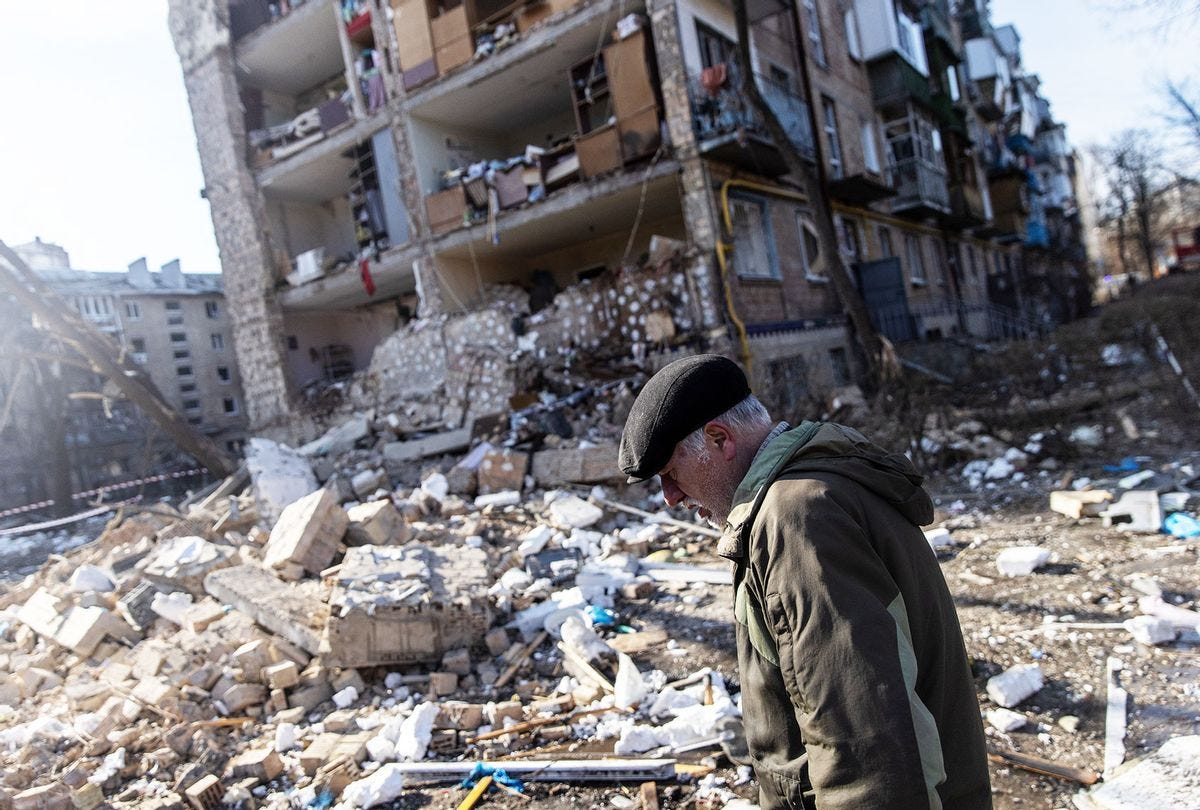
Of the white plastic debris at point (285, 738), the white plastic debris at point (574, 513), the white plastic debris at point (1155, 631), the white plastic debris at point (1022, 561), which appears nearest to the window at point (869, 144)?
the white plastic debris at point (574, 513)

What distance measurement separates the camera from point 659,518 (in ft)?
24.2

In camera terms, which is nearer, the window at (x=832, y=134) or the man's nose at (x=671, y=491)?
the man's nose at (x=671, y=491)

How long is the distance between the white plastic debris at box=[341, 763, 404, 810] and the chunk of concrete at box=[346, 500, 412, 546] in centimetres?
328

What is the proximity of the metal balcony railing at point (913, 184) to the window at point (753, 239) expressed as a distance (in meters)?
6.47

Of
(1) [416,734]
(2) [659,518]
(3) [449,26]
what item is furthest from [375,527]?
(3) [449,26]

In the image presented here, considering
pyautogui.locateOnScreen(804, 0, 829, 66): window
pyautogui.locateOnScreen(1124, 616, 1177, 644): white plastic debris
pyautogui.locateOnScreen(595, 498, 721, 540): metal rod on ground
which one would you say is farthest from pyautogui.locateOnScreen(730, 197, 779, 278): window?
pyautogui.locateOnScreen(1124, 616, 1177, 644): white plastic debris

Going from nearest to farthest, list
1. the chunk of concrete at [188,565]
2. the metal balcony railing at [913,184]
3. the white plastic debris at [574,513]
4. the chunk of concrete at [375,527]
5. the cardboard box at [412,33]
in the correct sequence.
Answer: the chunk of concrete at [188,565], the chunk of concrete at [375,527], the white plastic debris at [574,513], the cardboard box at [412,33], the metal balcony railing at [913,184]

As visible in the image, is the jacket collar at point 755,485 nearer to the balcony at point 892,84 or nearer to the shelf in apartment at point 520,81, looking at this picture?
the shelf in apartment at point 520,81

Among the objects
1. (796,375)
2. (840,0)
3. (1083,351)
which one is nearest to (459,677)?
(796,375)

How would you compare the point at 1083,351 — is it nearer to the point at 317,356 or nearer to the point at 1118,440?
the point at 1118,440

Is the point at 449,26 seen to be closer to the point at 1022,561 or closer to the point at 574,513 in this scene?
the point at 574,513

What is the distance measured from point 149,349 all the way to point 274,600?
1303 inches

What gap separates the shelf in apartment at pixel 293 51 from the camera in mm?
15414

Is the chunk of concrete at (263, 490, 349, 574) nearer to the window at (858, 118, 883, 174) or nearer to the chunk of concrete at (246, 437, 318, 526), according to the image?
the chunk of concrete at (246, 437, 318, 526)
